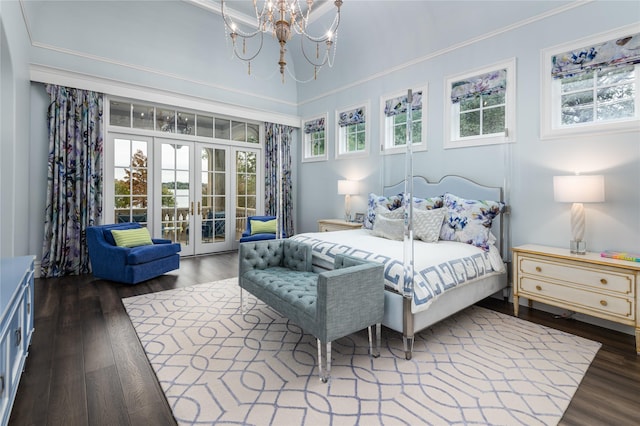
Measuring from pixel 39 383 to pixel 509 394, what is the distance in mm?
2846

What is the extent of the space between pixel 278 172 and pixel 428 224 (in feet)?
12.7

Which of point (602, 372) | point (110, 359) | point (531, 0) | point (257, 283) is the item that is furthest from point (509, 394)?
point (531, 0)

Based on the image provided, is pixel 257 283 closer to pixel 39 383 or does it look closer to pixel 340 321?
pixel 340 321

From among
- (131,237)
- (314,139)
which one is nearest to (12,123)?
(131,237)

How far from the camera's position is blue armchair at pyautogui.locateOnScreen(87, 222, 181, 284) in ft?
12.4

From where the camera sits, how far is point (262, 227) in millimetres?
5660

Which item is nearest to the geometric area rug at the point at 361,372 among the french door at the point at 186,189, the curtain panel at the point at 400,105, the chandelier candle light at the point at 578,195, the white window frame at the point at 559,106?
the chandelier candle light at the point at 578,195

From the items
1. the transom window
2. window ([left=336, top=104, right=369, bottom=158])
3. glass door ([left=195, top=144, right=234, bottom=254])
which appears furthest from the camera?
glass door ([left=195, top=144, right=234, bottom=254])

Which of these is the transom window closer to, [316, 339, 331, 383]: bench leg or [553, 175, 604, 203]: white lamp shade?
[316, 339, 331, 383]: bench leg

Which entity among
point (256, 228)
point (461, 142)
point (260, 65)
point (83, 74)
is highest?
point (260, 65)

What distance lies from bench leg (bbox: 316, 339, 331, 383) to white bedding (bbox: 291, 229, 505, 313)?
0.68 meters

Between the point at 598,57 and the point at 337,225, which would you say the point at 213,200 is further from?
the point at 598,57

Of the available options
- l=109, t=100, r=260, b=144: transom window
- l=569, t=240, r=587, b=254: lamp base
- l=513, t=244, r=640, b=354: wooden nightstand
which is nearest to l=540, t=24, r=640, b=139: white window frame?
l=569, t=240, r=587, b=254: lamp base

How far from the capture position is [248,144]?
6.29 meters
